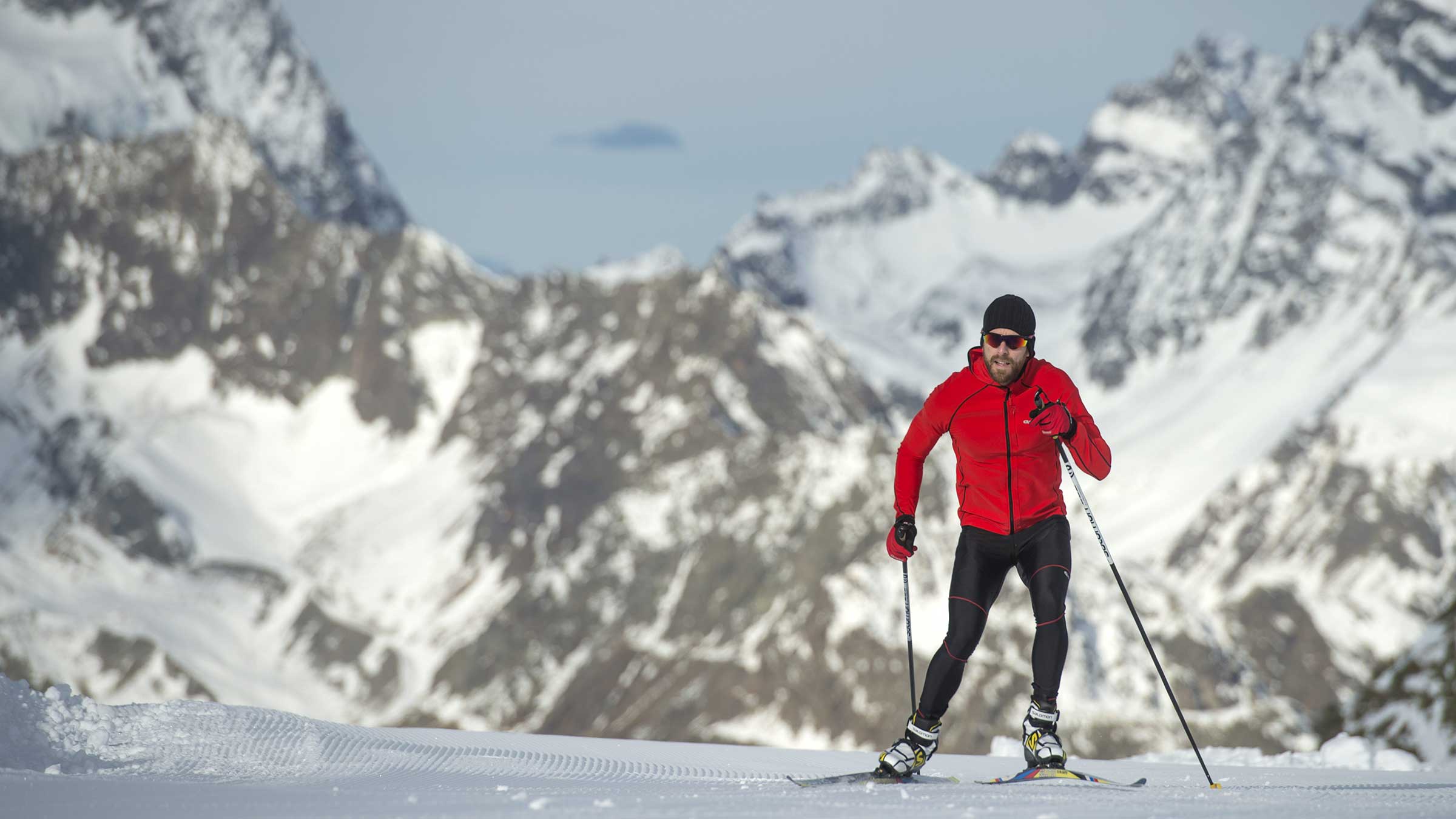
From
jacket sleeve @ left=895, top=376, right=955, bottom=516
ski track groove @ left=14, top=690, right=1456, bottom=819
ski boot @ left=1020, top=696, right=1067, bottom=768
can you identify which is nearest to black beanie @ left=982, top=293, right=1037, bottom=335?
jacket sleeve @ left=895, top=376, right=955, bottom=516

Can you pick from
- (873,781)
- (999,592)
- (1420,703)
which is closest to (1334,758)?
(999,592)

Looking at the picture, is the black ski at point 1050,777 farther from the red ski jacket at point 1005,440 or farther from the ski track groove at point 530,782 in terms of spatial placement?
the red ski jacket at point 1005,440

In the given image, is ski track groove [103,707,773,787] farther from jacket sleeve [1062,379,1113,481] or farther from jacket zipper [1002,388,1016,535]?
jacket sleeve [1062,379,1113,481]

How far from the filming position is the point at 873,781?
14.7m

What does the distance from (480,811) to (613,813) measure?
112 centimetres

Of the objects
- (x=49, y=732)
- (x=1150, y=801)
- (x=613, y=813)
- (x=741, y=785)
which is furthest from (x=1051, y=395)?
(x=49, y=732)

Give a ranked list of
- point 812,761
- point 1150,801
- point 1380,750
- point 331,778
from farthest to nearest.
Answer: point 1380,750
point 812,761
point 331,778
point 1150,801

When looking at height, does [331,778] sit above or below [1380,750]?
below

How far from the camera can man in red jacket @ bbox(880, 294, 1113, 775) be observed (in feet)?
48.7

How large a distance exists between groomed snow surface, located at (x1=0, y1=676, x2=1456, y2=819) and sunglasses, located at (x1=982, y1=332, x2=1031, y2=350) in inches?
168

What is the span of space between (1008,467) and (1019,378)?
89 cm

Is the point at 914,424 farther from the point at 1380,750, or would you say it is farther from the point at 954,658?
the point at 1380,750

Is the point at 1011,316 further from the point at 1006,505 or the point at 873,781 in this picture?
the point at 873,781

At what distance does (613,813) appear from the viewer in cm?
1154
